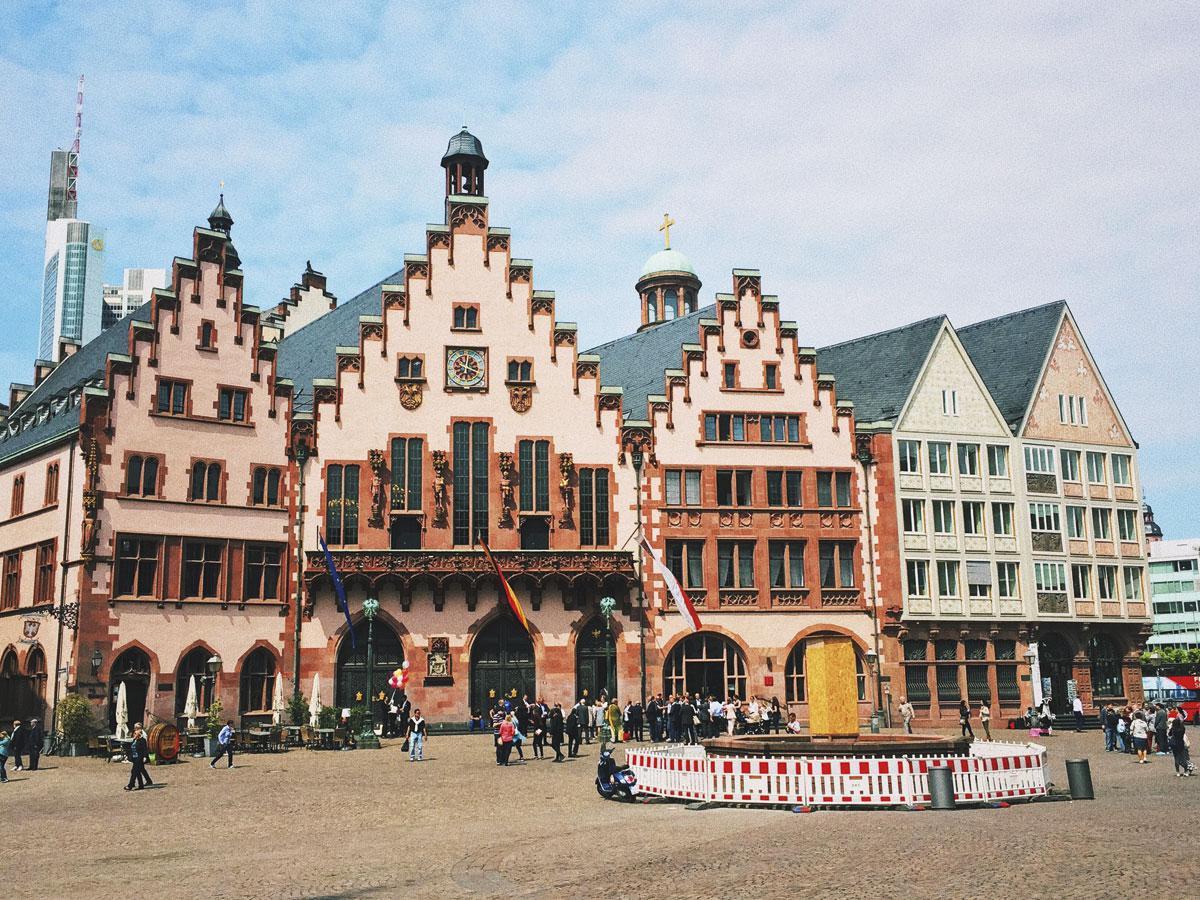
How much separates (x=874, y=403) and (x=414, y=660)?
25630 millimetres

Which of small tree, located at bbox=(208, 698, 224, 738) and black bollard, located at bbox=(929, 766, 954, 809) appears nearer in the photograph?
black bollard, located at bbox=(929, 766, 954, 809)

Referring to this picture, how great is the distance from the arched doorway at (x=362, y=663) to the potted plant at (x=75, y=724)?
9.88 metres

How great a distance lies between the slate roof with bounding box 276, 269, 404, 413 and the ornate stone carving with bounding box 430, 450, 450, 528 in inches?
294

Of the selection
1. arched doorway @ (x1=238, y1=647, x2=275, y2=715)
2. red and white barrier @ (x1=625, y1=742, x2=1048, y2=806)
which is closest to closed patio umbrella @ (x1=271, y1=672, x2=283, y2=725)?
arched doorway @ (x1=238, y1=647, x2=275, y2=715)

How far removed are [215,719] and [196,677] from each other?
14.0 feet

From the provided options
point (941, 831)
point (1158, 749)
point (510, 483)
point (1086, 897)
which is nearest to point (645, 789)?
point (941, 831)

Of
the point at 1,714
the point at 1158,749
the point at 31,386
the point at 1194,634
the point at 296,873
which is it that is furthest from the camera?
the point at 1194,634

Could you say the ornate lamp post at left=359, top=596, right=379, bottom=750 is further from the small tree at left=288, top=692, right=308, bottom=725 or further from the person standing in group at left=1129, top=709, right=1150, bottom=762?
the person standing in group at left=1129, top=709, right=1150, bottom=762

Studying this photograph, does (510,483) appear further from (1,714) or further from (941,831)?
(941,831)

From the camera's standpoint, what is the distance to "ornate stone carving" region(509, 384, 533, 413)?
55188 mm

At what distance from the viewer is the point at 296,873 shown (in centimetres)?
1886

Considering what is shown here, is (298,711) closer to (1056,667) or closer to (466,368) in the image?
(466,368)

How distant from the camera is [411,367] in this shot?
5472cm

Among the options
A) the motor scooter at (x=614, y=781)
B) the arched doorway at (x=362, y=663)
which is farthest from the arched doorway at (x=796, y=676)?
the motor scooter at (x=614, y=781)
